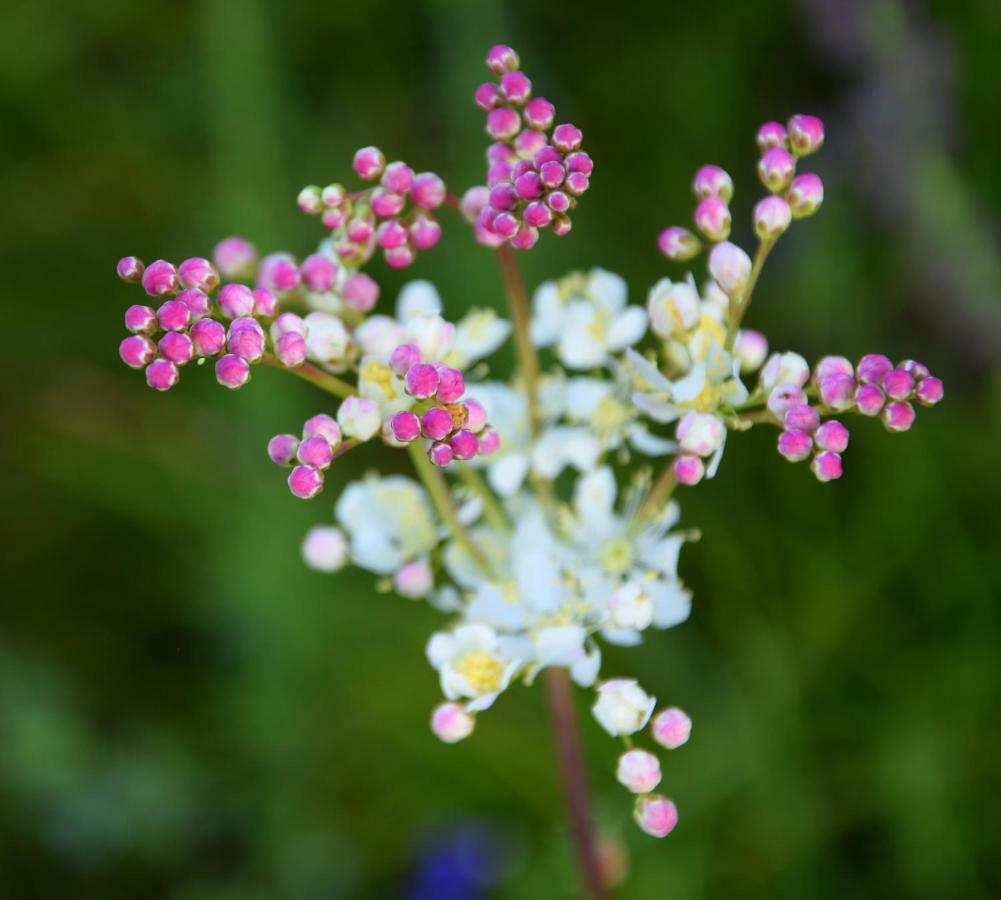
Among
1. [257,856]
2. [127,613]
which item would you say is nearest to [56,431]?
[127,613]

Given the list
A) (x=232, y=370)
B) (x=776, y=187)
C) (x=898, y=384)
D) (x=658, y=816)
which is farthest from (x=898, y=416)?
(x=232, y=370)

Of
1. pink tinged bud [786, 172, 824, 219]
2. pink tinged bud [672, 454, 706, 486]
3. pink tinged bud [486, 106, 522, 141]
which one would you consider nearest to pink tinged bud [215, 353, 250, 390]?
pink tinged bud [486, 106, 522, 141]

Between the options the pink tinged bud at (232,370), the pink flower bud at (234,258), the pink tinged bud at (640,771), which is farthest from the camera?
the pink flower bud at (234,258)

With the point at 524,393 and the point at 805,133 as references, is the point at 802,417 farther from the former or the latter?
the point at 524,393

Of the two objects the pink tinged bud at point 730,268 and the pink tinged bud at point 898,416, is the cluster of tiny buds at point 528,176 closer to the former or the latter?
the pink tinged bud at point 730,268

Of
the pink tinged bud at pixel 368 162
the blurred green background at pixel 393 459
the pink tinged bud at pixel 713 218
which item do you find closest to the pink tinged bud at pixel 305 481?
the pink tinged bud at pixel 368 162

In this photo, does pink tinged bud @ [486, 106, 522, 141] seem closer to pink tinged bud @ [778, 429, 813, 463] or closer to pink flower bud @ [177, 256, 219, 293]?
pink flower bud @ [177, 256, 219, 293]

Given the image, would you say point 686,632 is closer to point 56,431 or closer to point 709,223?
point 709,223
